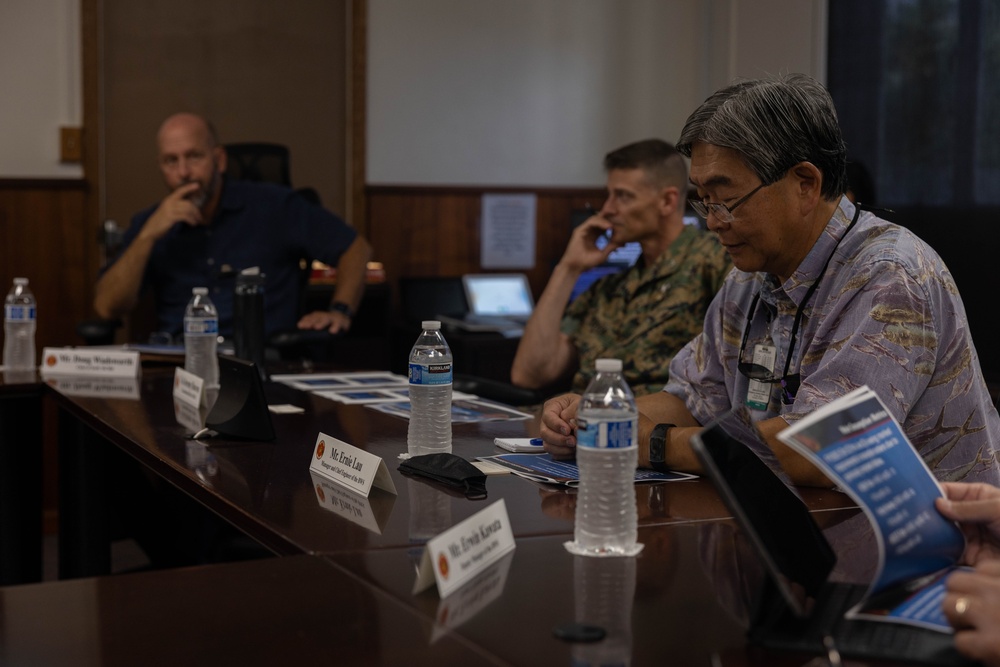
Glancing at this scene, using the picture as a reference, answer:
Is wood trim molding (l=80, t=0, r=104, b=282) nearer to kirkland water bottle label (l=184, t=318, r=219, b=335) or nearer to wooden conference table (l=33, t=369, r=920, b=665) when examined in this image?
kirkland water bottle label (l=184, t=318, r=219, b=335)

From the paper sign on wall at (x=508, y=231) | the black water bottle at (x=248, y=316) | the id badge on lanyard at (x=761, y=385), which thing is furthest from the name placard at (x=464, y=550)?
the paper sign on wall at (x=508, y=231)

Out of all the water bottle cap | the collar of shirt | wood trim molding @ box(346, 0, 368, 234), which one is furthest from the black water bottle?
wood trim molding @ box(346, 0, 368, 234)

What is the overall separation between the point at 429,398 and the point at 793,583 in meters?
0.83

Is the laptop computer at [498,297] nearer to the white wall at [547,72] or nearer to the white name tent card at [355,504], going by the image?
the white wall at [547,72]

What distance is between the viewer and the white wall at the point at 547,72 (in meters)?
4.93

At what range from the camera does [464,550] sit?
1189 mm

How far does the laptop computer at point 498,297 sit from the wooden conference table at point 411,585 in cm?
318

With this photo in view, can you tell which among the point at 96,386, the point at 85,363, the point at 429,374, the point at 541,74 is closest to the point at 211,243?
the point at 85,363

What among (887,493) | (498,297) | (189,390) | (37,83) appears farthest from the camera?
(498,297)

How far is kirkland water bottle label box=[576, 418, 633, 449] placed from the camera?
1.27 meters

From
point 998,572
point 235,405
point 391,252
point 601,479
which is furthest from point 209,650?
point 391,252

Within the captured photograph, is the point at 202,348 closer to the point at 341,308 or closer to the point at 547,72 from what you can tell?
the point at 341,308

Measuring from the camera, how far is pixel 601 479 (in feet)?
4.27

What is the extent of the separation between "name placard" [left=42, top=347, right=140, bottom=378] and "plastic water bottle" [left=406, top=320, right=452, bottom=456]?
1.31 m
